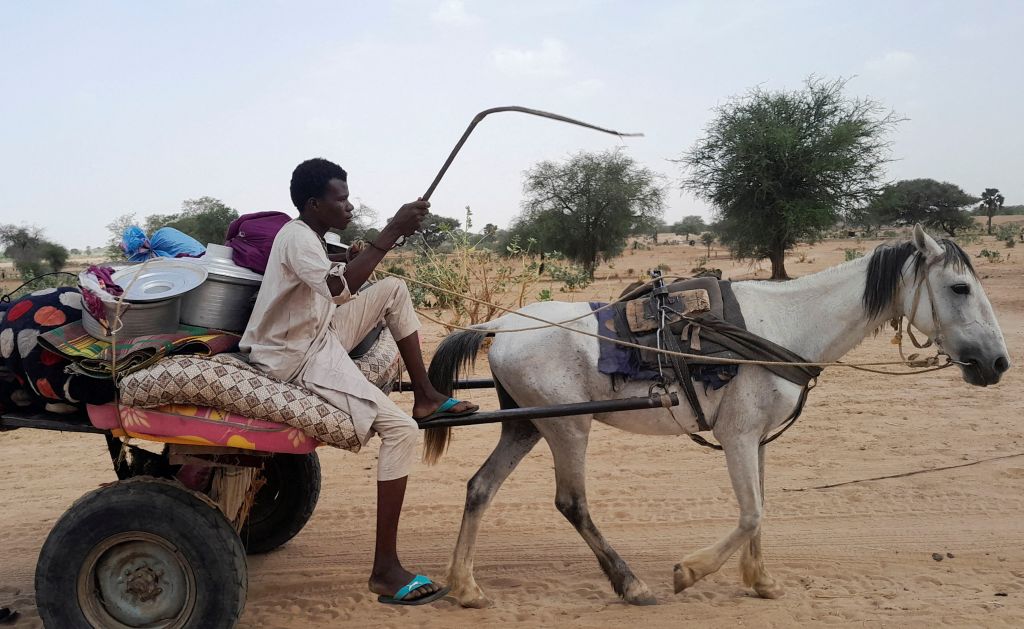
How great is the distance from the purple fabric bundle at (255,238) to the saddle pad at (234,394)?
0.59m

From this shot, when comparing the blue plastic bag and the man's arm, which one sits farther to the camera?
the blue plastic bag

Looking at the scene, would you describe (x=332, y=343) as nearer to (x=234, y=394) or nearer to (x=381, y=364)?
(x=381, y=364)

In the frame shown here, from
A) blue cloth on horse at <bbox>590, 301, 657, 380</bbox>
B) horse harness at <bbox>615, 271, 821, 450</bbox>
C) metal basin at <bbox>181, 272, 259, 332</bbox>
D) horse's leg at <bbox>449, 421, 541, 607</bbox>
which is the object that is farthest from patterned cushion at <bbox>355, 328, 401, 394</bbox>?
horse harness at <bbox>615, 271, 821, 450</bbox>

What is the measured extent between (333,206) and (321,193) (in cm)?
8

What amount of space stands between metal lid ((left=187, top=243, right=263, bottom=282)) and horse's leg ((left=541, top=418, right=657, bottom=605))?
178cm

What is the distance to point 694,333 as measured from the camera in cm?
387

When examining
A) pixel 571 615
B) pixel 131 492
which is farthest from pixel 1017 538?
pixel 131 492

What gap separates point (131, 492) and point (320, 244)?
4.57 ft

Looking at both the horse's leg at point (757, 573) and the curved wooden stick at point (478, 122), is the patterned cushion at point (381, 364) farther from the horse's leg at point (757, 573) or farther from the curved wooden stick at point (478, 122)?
the horse's leg at point (757, 573)

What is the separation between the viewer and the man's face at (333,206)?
3.42 metres

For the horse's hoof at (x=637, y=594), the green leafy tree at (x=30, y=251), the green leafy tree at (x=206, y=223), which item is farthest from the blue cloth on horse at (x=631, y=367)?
the green leafy tree at (x=30, y=251)

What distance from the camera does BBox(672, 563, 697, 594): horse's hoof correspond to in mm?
3850

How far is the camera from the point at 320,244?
3.24m

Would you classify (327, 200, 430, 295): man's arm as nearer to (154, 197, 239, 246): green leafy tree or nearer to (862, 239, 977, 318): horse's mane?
(862, 239, 977, 318): horse's mane
